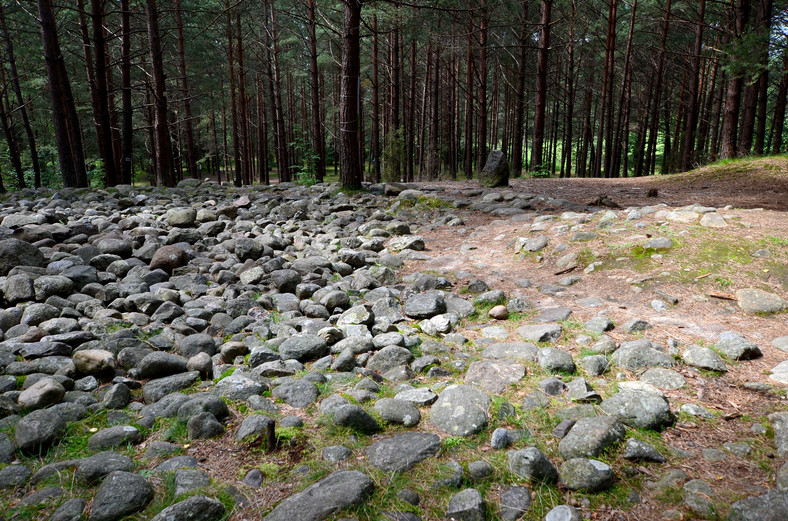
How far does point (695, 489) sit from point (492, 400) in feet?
2.96

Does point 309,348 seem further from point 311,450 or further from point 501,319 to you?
point 501,319

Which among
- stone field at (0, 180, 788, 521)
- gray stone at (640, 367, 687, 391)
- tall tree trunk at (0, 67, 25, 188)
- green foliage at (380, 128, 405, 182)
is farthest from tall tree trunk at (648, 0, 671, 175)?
tall tree trunk at (0, 67, 25, 188)

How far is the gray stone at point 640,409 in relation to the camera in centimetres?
207

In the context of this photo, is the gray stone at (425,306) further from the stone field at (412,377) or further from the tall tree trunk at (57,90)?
the tall tree trunk at (57,90)

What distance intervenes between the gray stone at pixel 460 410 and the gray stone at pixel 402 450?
A: 0.14m

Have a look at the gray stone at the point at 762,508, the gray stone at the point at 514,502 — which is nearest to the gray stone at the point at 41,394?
the gray stone at the point at 514,502

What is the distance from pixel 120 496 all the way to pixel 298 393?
98cm

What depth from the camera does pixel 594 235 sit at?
15.6 ft

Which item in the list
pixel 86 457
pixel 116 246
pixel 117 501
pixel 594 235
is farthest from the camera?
pixel 116 246

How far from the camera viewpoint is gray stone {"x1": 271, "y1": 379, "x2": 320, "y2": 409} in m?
2.44

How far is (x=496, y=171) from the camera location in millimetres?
9297

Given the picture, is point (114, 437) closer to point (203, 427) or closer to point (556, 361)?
point (203, 427)

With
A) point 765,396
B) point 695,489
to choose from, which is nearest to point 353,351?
point 695,489

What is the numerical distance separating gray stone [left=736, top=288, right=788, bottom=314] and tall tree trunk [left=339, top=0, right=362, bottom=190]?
663cm
